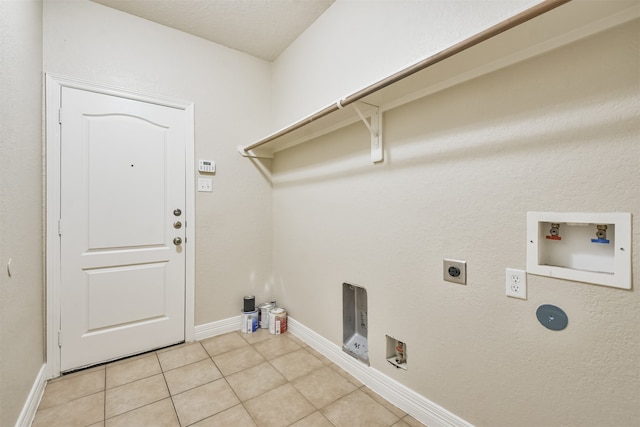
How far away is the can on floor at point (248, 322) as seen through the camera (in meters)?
2.54

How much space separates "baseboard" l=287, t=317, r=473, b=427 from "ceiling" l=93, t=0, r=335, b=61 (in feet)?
8.31

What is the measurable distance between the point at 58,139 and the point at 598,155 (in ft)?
9.55

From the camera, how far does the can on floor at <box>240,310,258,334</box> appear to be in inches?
100

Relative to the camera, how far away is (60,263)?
6.29 ft

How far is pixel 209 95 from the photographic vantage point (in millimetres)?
2500

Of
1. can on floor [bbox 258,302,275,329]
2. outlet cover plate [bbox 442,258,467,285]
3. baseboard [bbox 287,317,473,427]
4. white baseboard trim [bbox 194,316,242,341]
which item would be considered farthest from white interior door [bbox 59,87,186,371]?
outlet cover plate [bbox 442,258,467,285]

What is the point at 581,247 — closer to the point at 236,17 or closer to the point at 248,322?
the point at 248,322

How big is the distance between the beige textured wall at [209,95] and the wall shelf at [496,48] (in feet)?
4.09

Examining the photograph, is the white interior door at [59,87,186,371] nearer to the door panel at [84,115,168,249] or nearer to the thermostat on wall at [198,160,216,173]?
the door panel at [84,115,168,249]

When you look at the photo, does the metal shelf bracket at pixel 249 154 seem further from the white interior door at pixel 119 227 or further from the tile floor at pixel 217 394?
the tile floor at pixel 217 394

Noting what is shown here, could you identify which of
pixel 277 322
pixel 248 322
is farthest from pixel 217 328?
pixel 277 322

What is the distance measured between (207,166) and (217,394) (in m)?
1.73

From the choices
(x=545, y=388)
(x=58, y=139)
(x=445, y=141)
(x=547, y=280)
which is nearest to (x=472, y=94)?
(x=445, y=141)

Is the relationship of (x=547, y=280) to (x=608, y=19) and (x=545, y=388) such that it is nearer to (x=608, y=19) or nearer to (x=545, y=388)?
(x=545, y=388)
